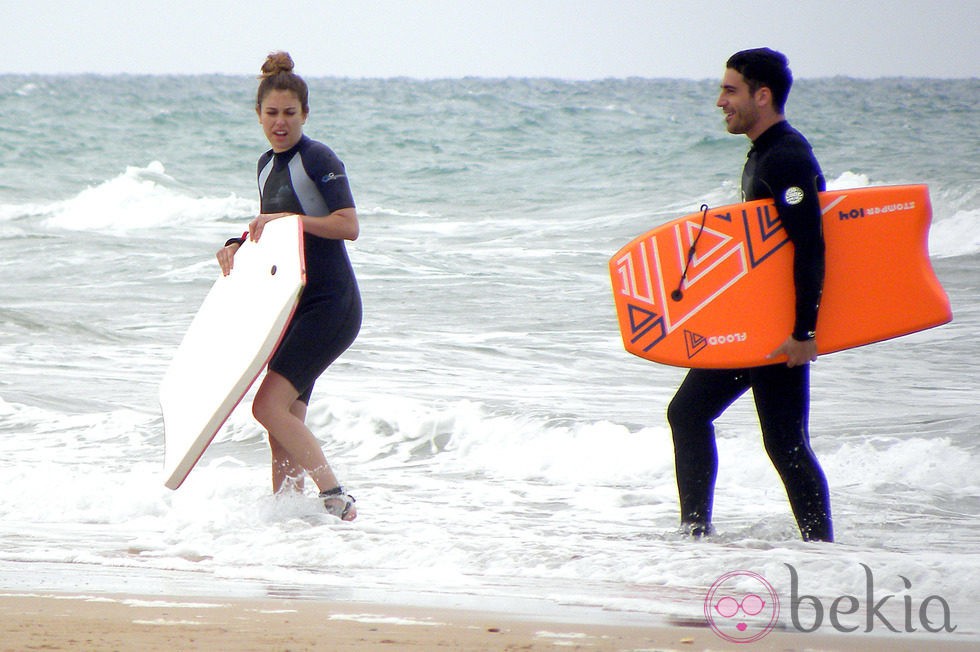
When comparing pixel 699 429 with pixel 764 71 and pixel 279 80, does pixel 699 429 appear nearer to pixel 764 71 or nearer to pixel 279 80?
pixel 764 71

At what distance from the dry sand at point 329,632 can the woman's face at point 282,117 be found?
1.49 metres

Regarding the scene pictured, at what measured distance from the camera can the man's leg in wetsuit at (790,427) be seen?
3.20 m

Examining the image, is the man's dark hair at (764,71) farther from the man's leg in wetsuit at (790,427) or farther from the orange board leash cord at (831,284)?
the man's leg in wetsuit at (790,427)

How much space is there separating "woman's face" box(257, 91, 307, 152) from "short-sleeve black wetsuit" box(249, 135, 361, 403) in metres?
0.04

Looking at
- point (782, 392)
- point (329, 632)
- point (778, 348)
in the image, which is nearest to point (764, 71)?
point (778, 348)

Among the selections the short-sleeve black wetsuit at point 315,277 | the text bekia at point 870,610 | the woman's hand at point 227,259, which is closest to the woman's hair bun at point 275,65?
the short-sleeve black wetsuit at point 315,277

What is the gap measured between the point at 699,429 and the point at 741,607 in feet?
2.30

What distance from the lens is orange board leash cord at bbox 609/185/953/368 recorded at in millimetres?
3242

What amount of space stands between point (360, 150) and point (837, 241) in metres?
23.4

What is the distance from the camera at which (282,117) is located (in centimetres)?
360

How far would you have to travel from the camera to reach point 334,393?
21.0 ft

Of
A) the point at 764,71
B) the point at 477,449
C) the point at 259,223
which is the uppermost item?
the point at 764,71
